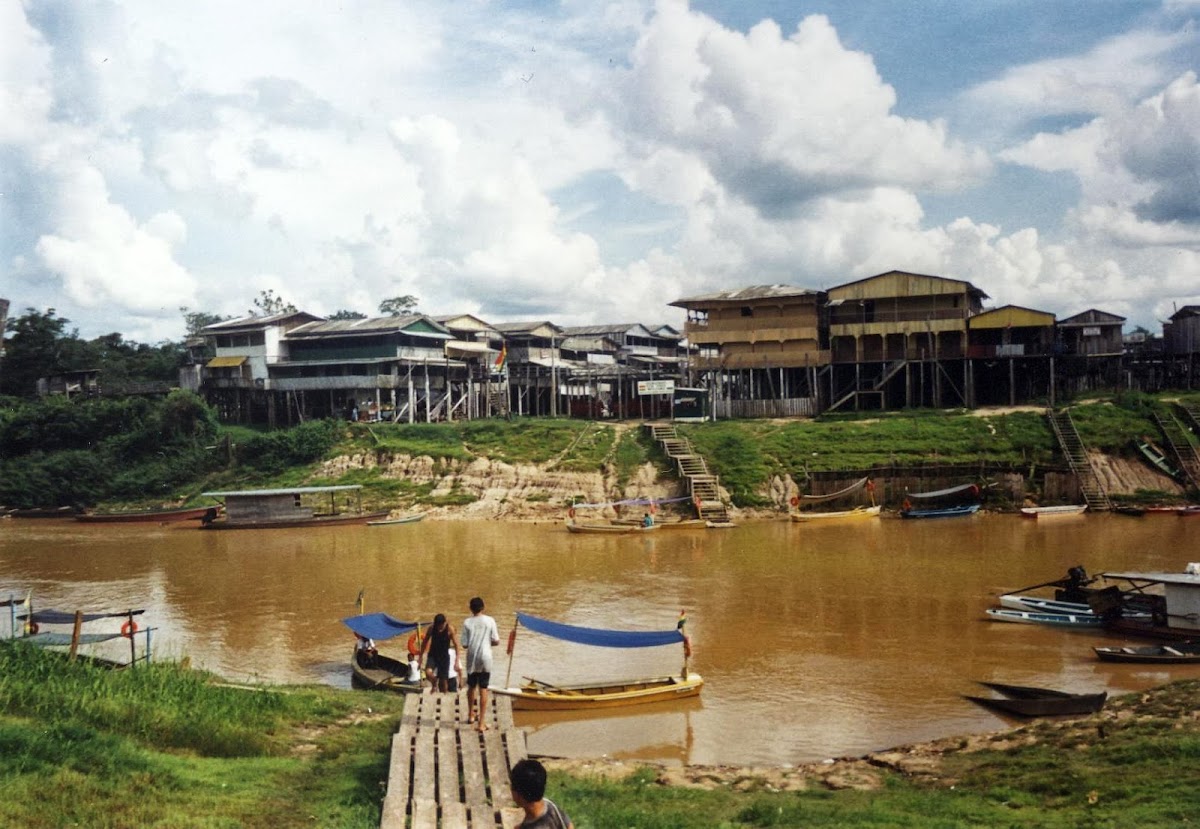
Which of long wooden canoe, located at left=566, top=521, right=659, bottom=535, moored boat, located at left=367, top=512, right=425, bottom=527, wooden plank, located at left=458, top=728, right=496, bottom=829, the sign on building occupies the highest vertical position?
the sign on building

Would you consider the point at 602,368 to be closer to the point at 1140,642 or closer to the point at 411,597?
the point at 411,597

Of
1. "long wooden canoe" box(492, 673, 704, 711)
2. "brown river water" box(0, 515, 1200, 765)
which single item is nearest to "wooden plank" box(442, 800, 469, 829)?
"brown river water" box(0, 515, 1200, 765)

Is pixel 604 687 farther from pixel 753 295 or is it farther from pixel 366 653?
pixel 753 295

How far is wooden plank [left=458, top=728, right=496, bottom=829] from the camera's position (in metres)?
9.24

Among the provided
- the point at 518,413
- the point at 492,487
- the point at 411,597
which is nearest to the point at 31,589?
the point at 411,597

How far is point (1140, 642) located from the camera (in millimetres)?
21172

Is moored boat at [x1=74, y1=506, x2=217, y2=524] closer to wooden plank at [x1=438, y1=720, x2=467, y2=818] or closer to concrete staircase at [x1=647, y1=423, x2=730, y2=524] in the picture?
concrete staircase at [x1=647, y1=423, x2=730, y2=524]

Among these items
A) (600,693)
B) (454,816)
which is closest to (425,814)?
(454,816)

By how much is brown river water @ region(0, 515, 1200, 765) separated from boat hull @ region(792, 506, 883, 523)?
650 millimetres

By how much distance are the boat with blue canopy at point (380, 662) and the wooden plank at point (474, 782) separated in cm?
629

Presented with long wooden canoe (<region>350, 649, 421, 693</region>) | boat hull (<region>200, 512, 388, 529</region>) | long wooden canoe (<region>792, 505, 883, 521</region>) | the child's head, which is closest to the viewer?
the child's head

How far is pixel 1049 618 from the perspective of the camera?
74.7ft

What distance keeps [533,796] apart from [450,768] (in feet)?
15.6

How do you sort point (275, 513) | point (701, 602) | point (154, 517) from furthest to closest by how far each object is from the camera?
point (154, 517)
point (275, 513)
point (701, 602)
